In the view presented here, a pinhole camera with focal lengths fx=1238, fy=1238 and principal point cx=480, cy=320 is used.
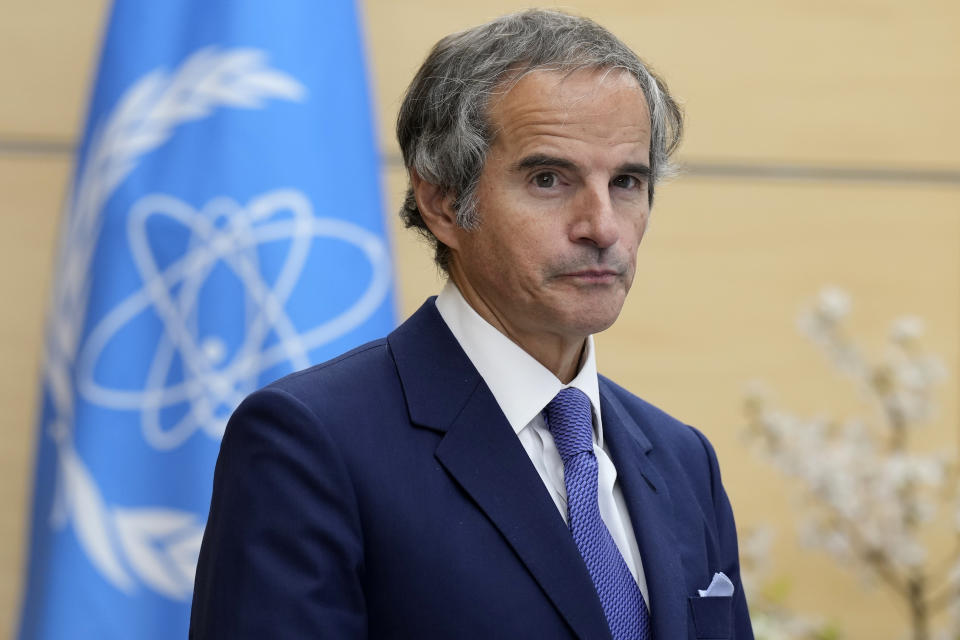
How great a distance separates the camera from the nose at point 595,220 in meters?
1.47

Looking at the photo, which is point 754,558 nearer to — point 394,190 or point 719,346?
point 719,346

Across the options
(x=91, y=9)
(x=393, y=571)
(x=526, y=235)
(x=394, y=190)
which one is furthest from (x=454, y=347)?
(x=91, y=9)

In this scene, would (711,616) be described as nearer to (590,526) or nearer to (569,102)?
(590,526)

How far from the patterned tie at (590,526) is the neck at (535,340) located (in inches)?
1.6

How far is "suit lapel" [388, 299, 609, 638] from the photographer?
138 centimetres

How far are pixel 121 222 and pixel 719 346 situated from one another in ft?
6.54

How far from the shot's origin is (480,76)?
5.09 feet

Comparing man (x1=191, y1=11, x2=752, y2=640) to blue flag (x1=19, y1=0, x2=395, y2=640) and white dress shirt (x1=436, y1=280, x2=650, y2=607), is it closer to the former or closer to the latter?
white dress shirt (x1=436, y1=280, x2=650, y2=607)

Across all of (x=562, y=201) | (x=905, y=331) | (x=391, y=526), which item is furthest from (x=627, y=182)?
(x=905, y=331)

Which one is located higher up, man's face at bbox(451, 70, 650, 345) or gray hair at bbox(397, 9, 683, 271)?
gray hair at bbox(397, 9, 683, 271)

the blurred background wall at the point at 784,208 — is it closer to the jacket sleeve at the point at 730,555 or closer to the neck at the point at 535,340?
the jacket sleeve at the point at 730,555

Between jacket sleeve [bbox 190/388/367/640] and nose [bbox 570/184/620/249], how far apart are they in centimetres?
39

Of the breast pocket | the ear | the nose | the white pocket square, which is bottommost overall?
the breast pocket

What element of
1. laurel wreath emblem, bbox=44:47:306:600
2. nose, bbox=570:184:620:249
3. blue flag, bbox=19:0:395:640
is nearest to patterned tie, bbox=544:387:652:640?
nose, bbox=570:184:620:249
